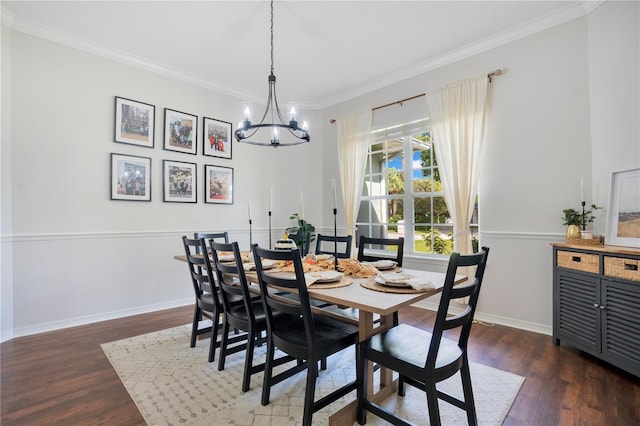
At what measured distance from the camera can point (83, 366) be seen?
7.42 feet

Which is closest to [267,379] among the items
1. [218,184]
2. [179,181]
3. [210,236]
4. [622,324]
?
[210,236]

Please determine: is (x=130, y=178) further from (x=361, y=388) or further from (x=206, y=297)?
(x=361, y=388)

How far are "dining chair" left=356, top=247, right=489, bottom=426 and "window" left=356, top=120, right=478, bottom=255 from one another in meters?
2.13

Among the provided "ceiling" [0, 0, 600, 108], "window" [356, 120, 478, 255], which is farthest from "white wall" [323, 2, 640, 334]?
"window" [356, 120, 478, 255]

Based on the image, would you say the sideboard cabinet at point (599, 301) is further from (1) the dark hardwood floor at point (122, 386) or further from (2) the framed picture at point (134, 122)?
(2) the framed picture at point (134, 122)

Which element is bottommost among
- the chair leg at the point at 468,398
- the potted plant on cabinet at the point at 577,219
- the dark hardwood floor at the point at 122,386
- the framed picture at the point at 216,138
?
the dark hardwood floor at the point at 122,386

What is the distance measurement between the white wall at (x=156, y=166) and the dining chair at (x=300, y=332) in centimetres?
223

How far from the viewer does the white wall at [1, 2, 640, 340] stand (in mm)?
2596

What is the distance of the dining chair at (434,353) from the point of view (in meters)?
1.31

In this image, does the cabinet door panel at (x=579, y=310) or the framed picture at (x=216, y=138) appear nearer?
the cabinet door panel at (x=579, y=310)

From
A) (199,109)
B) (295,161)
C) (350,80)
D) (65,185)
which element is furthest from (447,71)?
(65,185)

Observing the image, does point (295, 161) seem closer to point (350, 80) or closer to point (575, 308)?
point (350, 80)

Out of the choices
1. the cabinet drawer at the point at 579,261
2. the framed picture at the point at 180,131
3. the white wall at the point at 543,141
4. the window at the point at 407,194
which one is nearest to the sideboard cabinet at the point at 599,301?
the cabinet drawer at the point at 579,261

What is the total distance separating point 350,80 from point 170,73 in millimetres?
2291
